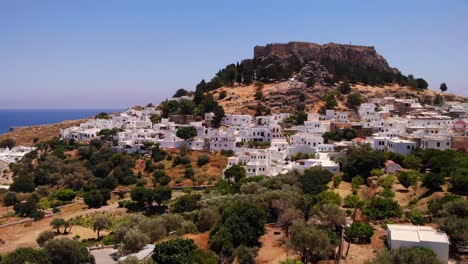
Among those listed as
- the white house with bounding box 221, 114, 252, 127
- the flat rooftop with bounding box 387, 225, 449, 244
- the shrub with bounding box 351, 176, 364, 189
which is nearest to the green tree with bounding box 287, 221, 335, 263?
the flat rooftop with bounding box 387, 225, 449, 244

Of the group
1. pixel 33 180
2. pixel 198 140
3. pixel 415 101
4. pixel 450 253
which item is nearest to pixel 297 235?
pixel 450 253

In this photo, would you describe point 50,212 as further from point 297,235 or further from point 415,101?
point 415,101

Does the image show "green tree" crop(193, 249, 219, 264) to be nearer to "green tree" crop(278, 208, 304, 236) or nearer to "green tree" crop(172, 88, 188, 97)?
"green tree" crop(278, 208, 304, 236)

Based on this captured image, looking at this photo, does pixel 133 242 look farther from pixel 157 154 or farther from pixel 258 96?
pixel 258 96

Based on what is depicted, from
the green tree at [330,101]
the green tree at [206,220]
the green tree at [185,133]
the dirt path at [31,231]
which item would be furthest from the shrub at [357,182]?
the green tree at [330,101]

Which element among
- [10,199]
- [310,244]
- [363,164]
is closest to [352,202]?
[363,164]

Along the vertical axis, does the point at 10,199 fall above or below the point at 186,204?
below
